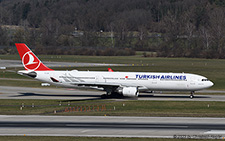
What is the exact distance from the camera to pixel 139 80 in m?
58.2

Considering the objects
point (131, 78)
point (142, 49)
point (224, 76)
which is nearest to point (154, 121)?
point (131, 78)

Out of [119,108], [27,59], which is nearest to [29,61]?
[27,59]

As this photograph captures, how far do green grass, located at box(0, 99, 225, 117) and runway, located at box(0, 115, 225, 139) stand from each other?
8.44 ft

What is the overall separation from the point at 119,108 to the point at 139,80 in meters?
10.1

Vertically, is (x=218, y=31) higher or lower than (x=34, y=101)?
higher

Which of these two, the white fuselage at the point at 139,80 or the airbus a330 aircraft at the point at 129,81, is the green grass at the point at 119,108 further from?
the white fuselage at the point at 139,80

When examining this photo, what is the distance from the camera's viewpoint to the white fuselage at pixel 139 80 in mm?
57781

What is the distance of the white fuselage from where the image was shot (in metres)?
57.8

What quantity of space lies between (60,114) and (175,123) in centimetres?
1370

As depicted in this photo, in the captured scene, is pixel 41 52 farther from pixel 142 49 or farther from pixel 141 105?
pixel 141 105

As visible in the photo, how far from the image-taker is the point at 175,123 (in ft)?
131

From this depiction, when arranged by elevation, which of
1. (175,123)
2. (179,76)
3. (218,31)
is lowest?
(175,123)

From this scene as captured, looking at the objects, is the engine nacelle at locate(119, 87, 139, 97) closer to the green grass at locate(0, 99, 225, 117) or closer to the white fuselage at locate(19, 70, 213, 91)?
the green grass at locate(0, 99, 225, 117)

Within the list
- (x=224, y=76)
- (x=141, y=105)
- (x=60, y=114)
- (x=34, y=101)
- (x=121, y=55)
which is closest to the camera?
(x=60, y=114)
